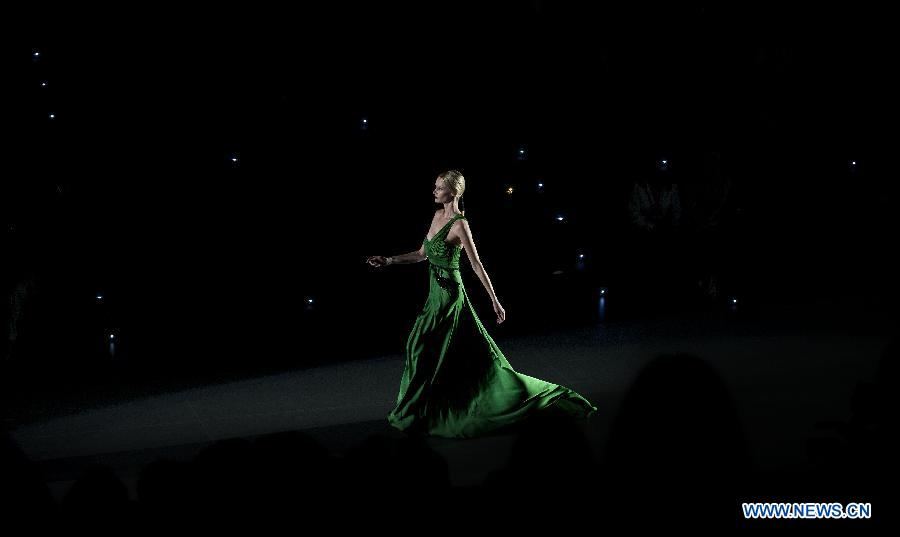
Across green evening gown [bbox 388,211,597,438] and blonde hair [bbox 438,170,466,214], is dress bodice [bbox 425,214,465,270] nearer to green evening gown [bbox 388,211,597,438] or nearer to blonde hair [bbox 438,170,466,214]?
green evening gown [bbox 388,211,597,438]

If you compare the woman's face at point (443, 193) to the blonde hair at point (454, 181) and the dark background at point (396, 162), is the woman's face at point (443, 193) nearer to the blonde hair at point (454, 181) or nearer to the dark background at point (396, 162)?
the blonde hair at point (454, 181)

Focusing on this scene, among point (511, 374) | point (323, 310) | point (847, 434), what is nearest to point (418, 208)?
point (323, 310)

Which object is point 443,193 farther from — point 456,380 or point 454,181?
point 456,380

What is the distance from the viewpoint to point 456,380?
434cm

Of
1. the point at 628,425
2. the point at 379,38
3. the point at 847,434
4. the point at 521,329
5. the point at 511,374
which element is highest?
the point at 379,38

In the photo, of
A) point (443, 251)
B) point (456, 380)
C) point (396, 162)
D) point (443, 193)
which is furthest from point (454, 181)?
point (396, 162)

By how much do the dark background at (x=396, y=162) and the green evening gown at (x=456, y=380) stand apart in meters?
2.58

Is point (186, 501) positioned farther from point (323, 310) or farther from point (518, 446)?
point (323, 310)

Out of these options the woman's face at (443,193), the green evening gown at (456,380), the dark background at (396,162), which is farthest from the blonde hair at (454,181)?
the dark background at (396,162)

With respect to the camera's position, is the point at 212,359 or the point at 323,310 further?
the point at 323,310

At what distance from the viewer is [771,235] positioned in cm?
858

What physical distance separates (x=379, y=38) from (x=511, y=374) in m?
3.52

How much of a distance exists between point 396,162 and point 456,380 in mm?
3292

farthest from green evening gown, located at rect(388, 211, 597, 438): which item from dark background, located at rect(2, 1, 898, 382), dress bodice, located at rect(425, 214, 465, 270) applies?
dark background, located at rect(2, 1, 898, 382)
